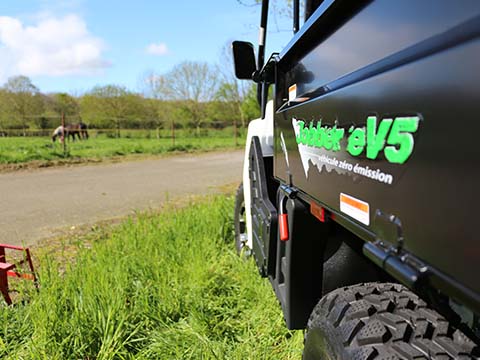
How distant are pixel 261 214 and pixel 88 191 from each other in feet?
20.4

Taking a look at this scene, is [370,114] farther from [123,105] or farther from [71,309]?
[123,105]

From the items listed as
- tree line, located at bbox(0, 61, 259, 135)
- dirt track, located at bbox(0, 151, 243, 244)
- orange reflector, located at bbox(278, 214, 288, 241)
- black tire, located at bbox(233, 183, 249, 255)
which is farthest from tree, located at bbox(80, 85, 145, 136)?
orange reflector, located at bbox(278, 214, 288, 241)

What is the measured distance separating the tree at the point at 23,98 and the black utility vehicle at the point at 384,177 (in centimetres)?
2276

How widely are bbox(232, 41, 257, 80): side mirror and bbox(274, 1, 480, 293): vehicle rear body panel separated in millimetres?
1333

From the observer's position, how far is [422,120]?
2.66ft

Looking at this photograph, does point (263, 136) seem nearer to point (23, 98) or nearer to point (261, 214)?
point (261, 214)

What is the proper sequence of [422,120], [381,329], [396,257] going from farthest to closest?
1. [381,329]
2. [396,257]
3. [422,120]

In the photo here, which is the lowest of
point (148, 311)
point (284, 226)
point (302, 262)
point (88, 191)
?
point (88, 191)

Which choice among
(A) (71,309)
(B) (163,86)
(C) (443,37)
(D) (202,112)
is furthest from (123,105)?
(C) (443,37)

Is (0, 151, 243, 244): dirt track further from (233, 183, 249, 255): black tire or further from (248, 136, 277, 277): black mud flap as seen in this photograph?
(248, 136, 277, 277): black mud flap

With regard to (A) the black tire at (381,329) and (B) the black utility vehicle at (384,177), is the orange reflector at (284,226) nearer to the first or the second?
(B) the black utility vehicle at (384,177)

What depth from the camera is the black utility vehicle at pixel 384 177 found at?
72 centimetres

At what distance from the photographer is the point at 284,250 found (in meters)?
1.99

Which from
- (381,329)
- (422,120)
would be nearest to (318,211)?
(381,329)
